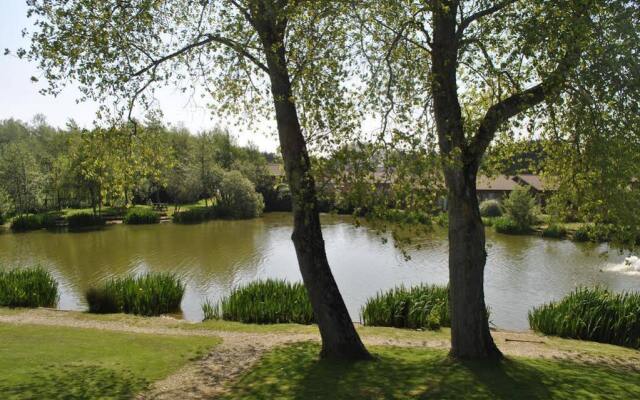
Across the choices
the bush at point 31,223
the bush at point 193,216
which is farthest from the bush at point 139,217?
the bush at point 31,223

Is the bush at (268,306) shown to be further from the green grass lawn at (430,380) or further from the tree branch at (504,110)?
the tree branch at (504,110)

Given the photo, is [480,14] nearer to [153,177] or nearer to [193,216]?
[153,177]

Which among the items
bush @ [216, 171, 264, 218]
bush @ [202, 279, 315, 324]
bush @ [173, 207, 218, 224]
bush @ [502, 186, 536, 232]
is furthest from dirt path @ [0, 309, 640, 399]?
bush @ [216, 171, 264, 218]

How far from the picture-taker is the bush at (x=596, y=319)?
1185cm

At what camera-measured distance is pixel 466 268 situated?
7941 mm

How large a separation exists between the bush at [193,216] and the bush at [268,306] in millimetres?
29887

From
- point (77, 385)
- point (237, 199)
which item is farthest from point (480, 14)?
point (237, 199)

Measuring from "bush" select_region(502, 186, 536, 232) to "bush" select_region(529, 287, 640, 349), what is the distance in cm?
2343

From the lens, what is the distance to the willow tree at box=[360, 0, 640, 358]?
21.9 feet

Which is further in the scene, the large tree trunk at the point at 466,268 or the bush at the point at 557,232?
the bush at the point at 557,232

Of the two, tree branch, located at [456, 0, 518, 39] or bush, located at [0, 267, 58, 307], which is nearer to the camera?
tree branch, located at [456, 0, 518, 39]

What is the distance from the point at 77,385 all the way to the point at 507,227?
3254 centimetres

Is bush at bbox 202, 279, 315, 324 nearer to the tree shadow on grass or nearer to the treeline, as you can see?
the tree shadow on grass

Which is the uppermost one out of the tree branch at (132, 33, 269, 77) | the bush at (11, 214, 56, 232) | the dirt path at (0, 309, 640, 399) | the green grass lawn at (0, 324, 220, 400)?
the tree branch at (132, 33, 269, 77)
